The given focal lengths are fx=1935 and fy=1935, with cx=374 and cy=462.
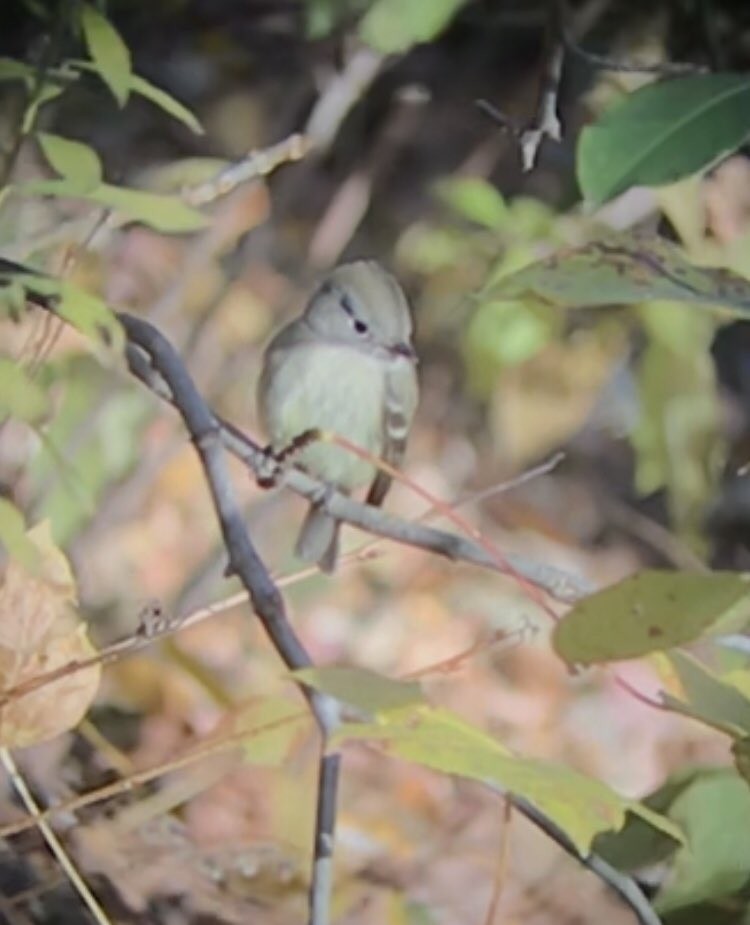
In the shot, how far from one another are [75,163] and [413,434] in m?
1.06

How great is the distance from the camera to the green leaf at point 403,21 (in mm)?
1229

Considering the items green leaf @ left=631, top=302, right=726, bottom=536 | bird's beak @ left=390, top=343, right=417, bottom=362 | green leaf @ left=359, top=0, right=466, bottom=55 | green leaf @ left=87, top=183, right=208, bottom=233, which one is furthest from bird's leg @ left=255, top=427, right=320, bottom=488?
green leaf @ left=631, top=302, right=726, bottom=536

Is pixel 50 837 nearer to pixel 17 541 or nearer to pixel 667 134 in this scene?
pixel 17 541

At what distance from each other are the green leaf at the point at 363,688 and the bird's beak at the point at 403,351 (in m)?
0.59

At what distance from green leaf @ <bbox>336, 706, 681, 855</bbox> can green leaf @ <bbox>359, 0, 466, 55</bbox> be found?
2.70 feet

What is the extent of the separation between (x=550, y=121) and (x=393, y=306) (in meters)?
0.27

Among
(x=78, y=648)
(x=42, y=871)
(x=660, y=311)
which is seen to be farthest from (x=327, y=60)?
(x=78, y=648)

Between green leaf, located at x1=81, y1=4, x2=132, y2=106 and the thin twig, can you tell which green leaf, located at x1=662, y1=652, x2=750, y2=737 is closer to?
the thin twig

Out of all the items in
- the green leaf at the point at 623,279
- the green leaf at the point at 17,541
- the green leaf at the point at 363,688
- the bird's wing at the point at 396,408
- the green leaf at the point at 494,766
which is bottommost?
the bird's wing at the point at 396,408

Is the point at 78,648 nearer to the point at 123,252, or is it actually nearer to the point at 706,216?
the point at 706,216

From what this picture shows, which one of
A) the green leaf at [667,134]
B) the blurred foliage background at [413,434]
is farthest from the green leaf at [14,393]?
the blurred foliage background at [413,434]

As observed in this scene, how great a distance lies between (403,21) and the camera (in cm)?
125

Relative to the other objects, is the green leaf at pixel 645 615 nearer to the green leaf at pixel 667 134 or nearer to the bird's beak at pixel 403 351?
the green leaf at pixel 667 134

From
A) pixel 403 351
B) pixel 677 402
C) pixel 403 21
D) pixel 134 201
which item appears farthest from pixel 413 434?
pixel 134 201
